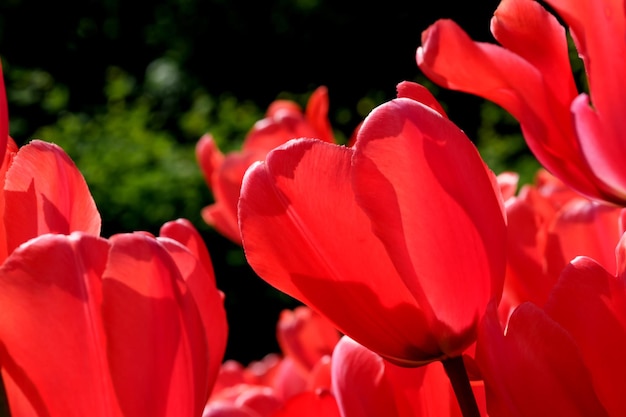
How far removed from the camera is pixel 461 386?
501 millimetres

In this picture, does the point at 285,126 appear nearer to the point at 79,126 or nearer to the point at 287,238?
the point at 287,238

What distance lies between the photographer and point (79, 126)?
18.5 ft

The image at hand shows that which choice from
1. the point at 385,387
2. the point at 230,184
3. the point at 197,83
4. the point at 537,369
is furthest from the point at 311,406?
the point at 197,83

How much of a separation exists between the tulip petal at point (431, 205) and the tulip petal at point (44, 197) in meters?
0.12

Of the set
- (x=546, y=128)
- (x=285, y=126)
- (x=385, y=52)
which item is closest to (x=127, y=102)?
(x=385, y=52)

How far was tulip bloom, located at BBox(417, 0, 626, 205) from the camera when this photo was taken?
646mm

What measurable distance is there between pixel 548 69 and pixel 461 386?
0.78 feet

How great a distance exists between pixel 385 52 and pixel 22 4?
10.2 feet

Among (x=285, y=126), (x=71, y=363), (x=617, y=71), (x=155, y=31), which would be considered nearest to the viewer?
(x=71, y=363)

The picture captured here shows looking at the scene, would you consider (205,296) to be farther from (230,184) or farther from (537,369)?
(230,184)

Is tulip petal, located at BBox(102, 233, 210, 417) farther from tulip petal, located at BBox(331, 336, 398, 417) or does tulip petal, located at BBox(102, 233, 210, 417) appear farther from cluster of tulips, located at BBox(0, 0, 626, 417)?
tulip petal, located at BBox(331, 336, 398, 417)

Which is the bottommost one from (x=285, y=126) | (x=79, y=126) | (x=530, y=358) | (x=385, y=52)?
(x=385, y=52)

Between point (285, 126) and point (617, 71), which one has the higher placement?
point (617, 71)

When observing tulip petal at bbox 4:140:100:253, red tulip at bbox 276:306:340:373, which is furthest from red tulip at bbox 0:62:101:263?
red tulip at bbox 276:306:340:373
